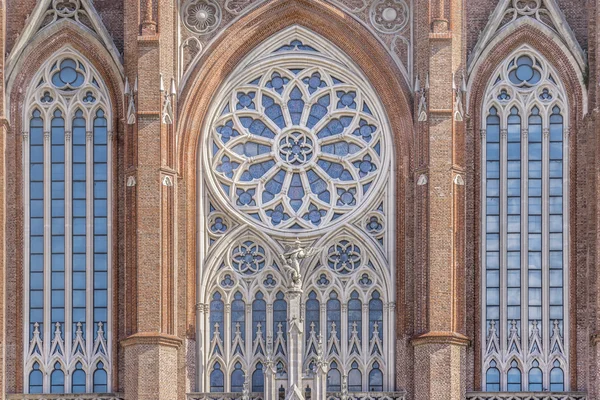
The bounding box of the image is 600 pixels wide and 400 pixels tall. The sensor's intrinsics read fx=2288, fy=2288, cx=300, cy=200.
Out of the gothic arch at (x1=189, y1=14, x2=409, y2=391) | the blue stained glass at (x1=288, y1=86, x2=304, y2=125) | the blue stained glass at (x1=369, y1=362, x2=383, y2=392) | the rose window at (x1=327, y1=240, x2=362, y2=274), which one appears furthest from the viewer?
the blue stained glass at (x1=288, y1=86, x2=304, y2=125)

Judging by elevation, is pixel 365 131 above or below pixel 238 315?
above

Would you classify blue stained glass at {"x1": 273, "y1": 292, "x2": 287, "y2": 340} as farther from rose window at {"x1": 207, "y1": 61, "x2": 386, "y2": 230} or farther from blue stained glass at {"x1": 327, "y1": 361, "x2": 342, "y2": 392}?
rose window at {"x1": 207, "y1": 61, "x2": 386, "y2": 230}

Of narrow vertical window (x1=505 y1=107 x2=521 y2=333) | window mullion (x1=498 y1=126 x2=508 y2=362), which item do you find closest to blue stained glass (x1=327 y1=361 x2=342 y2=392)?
window mullion (x1=498 y1=126 x2=508 y2=362)

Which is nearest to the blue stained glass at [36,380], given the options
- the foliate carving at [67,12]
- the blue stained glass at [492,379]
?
the foliate carving at [67,12]

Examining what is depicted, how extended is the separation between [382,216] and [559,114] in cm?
578

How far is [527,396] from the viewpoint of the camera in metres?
62.4

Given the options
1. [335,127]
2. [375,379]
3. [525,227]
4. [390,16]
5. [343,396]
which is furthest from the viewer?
[390,16]

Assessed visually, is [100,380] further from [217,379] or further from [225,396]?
[225,396]

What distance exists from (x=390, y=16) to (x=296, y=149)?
15.3ft

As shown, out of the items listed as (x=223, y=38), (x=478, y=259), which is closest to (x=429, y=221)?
(x=478, y=259)

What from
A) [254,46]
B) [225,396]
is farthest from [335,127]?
[225,396]

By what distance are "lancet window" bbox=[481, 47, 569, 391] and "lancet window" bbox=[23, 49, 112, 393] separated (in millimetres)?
10689

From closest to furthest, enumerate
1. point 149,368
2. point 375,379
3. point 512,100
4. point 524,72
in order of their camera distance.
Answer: point 149,368 < point 375,379 < point 512,100 < point 524,72

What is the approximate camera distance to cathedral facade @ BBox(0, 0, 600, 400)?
206ft
